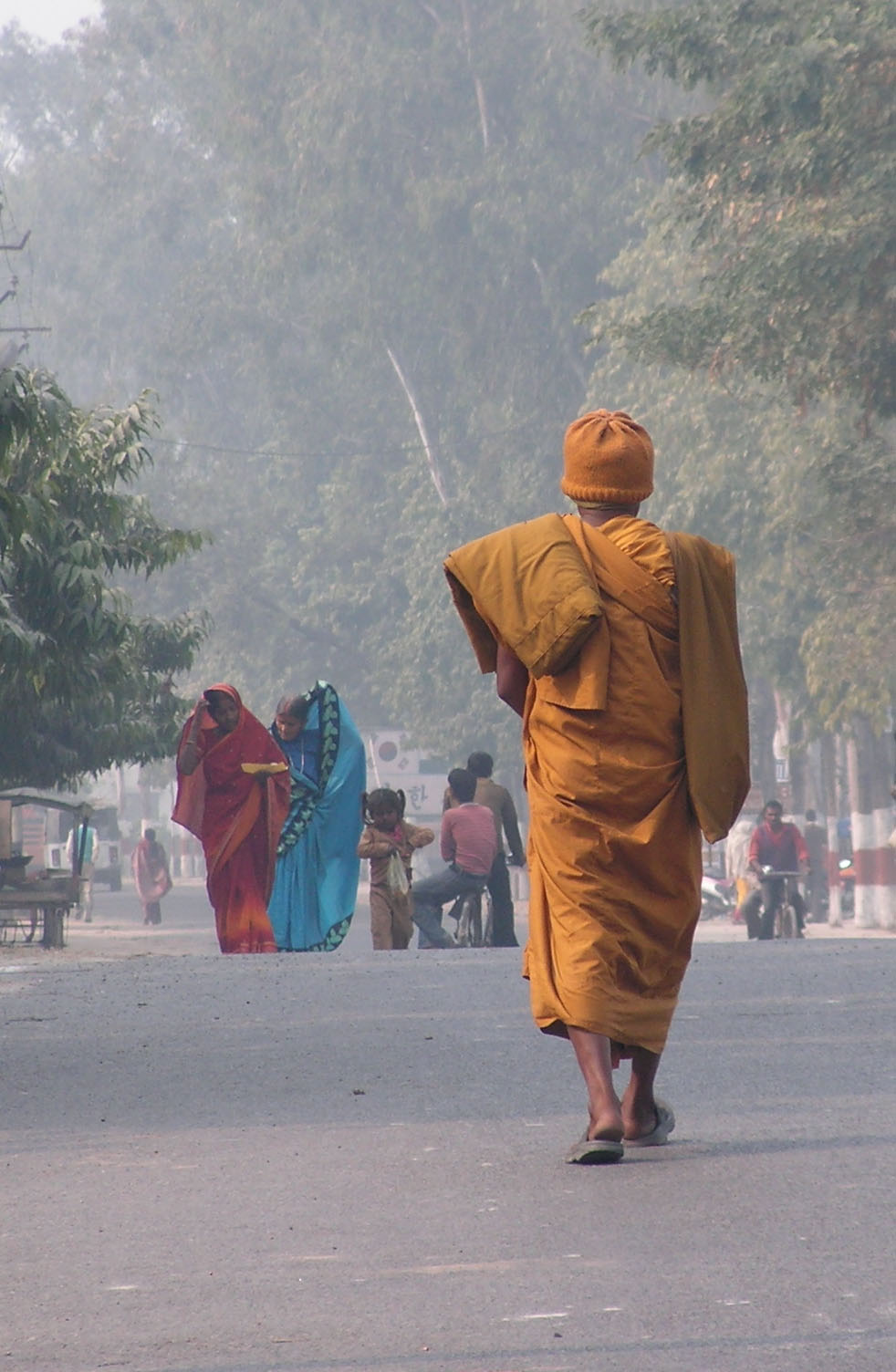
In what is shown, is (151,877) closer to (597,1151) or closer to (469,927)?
(469,927)

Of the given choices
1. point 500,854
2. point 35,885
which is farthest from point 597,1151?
point 35,885

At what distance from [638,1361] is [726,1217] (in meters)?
1.16

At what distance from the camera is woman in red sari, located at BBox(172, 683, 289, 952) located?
1579 centimetres

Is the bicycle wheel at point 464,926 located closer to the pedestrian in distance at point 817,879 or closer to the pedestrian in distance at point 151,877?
the pedestrian in distance at point 817,879

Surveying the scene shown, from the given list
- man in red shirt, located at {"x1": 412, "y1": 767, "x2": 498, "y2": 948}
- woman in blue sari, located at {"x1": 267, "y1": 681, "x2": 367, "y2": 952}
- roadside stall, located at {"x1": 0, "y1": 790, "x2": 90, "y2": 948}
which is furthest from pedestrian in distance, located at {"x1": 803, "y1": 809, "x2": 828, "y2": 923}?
woman in blue sari, located at {"x1": 267, "y1": 681, "x2": 367, "y2": 952}

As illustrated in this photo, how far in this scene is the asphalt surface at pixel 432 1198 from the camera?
388 centimetres

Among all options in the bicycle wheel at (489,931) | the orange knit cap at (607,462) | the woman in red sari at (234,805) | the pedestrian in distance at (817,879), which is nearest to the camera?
the orange knit cap at (607,462)

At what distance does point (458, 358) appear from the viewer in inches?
1976

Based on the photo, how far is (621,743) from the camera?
584 centimetres

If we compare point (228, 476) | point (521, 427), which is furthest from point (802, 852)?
point (228, 476)

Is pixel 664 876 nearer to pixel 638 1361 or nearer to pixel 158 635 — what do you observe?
pixel 638 1361

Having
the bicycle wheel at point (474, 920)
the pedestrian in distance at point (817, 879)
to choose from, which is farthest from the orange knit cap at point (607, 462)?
the pedestrian in distance at point (817, 879)

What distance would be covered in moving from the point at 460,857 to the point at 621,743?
35.8 ft

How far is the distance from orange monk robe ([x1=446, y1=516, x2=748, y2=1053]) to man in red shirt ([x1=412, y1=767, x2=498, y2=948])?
1051 centimetres
